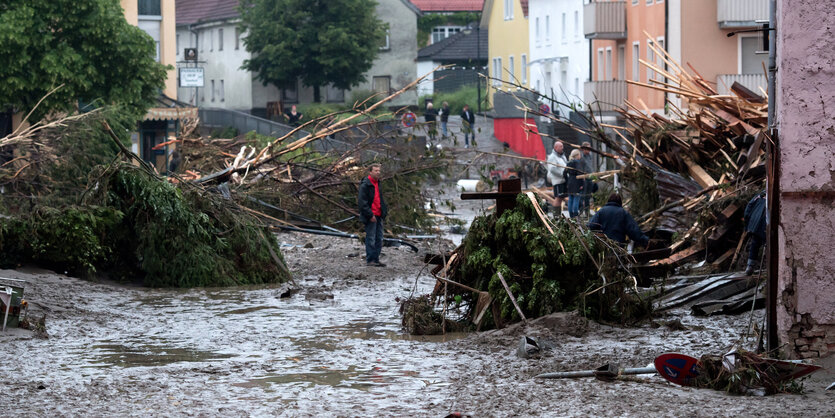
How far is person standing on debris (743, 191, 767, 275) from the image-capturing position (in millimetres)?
13344

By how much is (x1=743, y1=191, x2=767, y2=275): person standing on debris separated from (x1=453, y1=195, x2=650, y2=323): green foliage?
71.3 inches

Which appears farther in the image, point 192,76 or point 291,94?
point 291,94

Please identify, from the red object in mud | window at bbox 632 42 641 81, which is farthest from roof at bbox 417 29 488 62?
the red object in mud

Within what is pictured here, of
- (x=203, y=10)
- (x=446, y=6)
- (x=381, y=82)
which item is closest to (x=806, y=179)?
(x=381, y=82)

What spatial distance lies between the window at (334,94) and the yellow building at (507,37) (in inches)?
340

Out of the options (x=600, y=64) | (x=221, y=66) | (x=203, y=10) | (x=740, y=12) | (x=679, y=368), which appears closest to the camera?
(x=679, y=368)

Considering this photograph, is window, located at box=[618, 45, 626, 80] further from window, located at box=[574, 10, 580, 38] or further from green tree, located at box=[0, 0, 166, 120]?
green tree, located at box=[0, 0, 166, 120]

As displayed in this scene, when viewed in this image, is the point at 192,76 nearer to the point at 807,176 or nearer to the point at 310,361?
the point at 310,361

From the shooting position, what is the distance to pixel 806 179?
9477 millimetres

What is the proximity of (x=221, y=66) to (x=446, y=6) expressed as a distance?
70.4ft

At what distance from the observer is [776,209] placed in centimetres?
967

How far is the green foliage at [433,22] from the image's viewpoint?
83.1 m

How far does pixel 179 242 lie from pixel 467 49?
60182 mm

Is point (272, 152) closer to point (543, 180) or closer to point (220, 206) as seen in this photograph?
point (220, 206)
